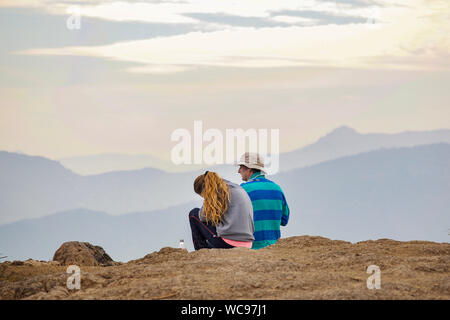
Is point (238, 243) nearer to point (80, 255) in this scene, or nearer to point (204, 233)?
point (204, 233)

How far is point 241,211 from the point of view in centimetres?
877

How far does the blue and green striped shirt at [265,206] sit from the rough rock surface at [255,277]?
305 mm

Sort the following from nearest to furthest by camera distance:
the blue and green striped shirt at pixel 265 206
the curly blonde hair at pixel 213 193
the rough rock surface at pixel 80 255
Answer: the curly blonde hair at pixel 213 193 → the blue and green striped shirt at pixel 265 206 → the rough rock surface at pixel 80 255

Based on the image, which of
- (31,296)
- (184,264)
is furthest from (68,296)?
(184,264)

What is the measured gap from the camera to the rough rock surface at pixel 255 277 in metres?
6.57

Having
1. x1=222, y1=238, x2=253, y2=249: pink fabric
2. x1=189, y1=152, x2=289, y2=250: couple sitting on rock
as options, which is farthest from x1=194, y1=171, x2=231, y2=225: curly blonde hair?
x1=222, y1=238, x2=253, y2=249: pink fabric

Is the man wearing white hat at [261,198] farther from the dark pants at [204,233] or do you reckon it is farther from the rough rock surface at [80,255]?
the rough rock surface at [80,255]

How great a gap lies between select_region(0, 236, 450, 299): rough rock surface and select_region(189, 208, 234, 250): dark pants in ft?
1.34

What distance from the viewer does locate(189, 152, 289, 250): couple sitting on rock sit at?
8688 mm

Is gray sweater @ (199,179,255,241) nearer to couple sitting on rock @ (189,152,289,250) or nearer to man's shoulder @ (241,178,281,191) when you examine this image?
couple sitting on rock @ (189,152,289,250)

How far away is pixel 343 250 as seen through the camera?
9.23m

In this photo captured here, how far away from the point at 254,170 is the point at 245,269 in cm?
244

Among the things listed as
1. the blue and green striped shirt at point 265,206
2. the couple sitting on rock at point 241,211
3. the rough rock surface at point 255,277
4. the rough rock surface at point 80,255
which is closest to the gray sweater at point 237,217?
the couple sitting on rock at point 241,211
